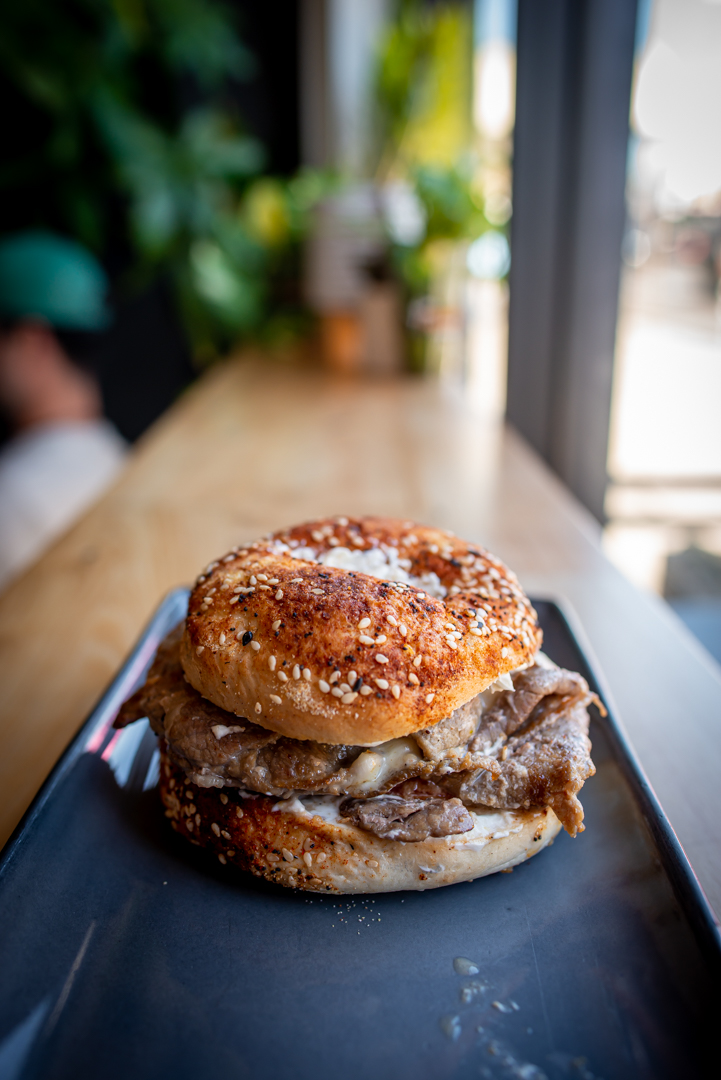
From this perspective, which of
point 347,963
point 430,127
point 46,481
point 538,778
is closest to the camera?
point 347,963

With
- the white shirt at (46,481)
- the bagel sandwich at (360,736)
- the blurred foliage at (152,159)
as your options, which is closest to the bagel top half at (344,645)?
the bagel sandwich at (360,736)

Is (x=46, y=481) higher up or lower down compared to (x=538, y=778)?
lower down

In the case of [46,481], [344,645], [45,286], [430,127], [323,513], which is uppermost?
[430,127]

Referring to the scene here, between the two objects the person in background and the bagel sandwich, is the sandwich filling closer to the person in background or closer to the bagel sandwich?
the bagel sandwich

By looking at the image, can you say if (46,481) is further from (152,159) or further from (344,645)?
(344,645)

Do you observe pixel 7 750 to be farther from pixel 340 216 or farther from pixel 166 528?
pixel 340 216

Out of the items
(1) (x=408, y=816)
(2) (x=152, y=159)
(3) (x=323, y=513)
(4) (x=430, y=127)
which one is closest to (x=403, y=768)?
(1) (x=408, y=816)

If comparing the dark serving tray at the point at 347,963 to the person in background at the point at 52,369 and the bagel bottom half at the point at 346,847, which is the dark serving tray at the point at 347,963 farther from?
the person in background at the point at 52,369
